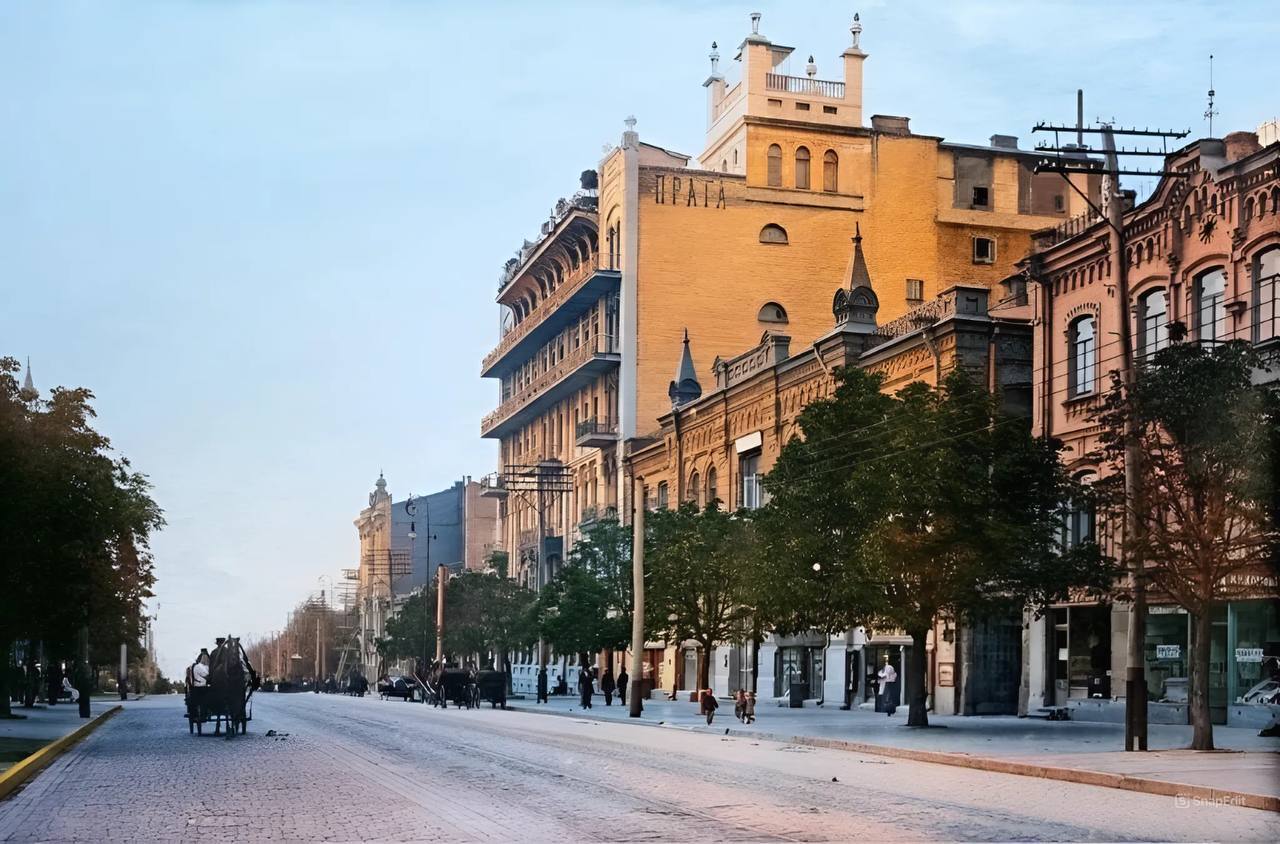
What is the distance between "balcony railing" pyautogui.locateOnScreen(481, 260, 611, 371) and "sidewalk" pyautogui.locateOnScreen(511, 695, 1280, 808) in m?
36.0

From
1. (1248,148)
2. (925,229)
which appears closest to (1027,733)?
(1248,148)

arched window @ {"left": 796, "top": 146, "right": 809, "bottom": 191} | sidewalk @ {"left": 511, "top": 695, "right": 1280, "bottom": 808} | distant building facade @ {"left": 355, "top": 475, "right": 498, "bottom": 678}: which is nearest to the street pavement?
sidewalk @ {"left": 511, "top": 695, "right": 1280, "bottom": 808}

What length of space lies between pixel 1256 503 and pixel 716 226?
51.5 metres

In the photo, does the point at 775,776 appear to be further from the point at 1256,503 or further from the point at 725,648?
the point at 725,648

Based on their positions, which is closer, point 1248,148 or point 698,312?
point 1248,148

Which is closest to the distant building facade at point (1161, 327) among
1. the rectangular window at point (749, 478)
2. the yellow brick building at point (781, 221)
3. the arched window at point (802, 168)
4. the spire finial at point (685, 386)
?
the rectangular window at point (749, 478)

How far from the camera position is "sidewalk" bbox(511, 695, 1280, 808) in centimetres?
2100

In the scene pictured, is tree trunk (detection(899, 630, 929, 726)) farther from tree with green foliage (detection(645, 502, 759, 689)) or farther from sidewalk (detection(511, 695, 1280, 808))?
tree with green foliage (detection(645, 502, 759, 689))

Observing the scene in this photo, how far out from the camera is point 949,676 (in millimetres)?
45500

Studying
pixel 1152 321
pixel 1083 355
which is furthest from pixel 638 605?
pixel 1152 321

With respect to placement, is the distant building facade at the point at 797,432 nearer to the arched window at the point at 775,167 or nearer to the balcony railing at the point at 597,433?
the balcony railing at the point at 597,433

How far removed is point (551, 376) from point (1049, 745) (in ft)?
196

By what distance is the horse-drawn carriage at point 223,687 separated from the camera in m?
32.2

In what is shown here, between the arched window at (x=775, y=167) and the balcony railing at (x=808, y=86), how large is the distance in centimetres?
260
